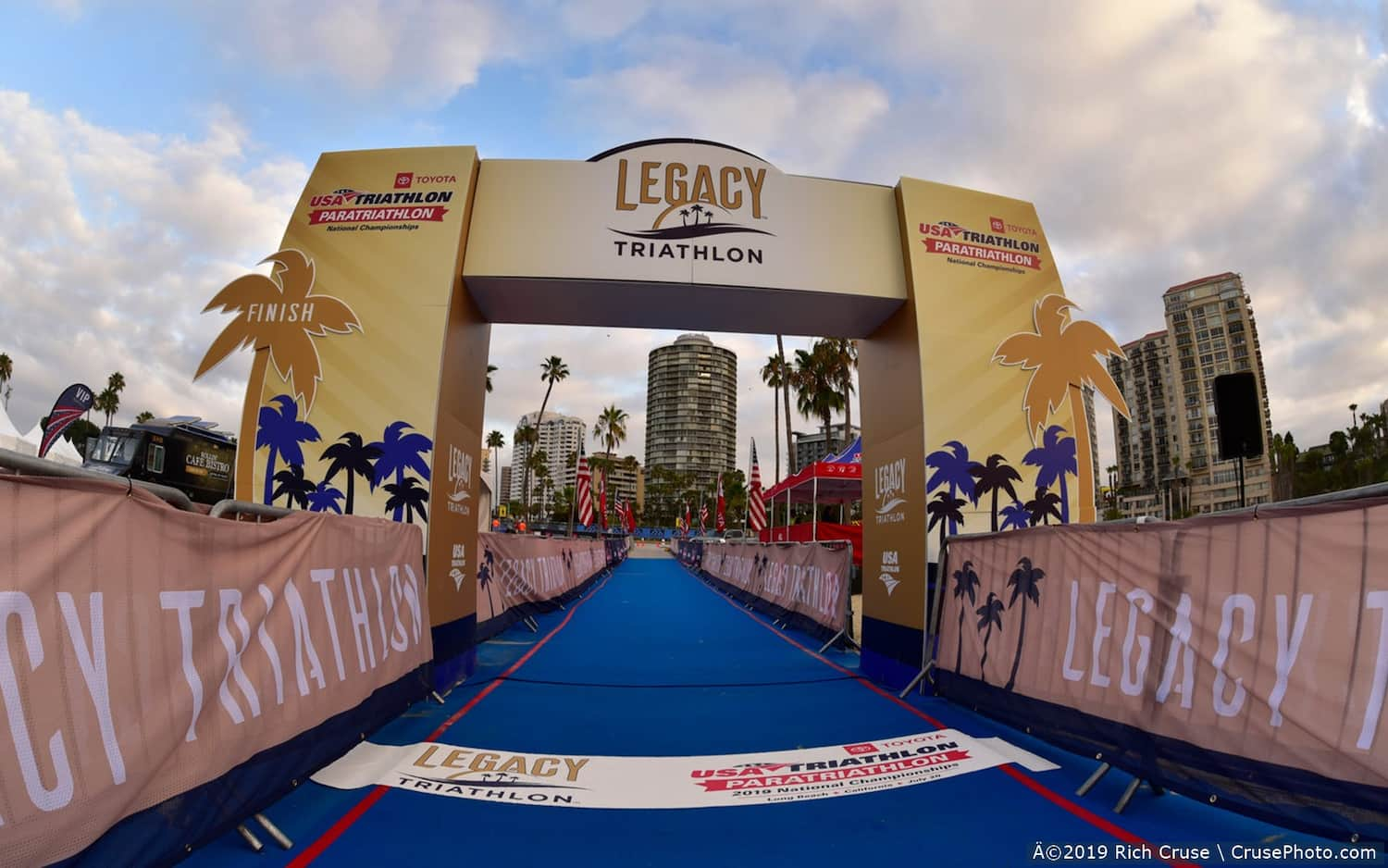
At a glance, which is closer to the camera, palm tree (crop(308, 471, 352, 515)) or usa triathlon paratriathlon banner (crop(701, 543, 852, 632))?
palm tree (crop(308, 471, 352, 515))

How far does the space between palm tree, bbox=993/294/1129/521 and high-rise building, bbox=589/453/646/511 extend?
8565 cm

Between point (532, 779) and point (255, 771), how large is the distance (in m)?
1.62

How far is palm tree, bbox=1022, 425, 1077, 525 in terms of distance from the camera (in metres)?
7.66

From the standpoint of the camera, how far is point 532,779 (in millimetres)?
4316

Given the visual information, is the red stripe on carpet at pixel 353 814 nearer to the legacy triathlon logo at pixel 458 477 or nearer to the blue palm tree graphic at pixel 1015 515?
the legacy triathlon logo at pixel 458 477

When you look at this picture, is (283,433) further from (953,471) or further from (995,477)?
(995,477)

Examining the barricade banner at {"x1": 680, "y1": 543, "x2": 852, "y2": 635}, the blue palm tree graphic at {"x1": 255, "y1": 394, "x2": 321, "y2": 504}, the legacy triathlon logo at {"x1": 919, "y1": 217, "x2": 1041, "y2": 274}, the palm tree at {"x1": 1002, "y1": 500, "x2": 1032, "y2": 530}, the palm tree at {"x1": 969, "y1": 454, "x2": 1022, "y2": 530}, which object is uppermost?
the legacy triathlon logo at {"x1": 919, "y1": 217, "x2": 1041, "y2": 274}

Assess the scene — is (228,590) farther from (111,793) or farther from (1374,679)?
(1374,679)

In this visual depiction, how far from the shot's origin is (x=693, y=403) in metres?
149

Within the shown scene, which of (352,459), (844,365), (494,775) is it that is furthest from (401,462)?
(844,365)

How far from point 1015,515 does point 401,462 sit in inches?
278

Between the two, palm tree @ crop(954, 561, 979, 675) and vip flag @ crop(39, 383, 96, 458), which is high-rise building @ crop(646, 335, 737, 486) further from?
palm tree @ crop(954, 561, 979, 675)

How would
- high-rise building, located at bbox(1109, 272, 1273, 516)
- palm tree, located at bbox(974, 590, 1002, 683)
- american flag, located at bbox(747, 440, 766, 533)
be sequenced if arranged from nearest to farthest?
palm tree, located at bbox(974, 590, 1002, 683)
american flag, located at bbox(747, 440, 766, 533)
high-rise building, located at bbox(1109, 272, 1273, 516)

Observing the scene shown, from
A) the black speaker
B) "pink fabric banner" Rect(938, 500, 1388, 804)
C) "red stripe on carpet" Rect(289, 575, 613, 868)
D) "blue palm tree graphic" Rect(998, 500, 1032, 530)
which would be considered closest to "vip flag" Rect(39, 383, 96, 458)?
"red stripe on carpet" Rect(289, 575, 613, 868)
